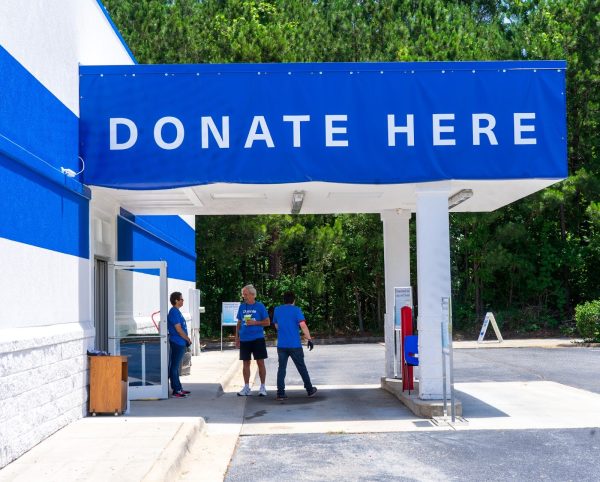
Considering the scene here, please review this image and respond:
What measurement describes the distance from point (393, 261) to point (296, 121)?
4.37m

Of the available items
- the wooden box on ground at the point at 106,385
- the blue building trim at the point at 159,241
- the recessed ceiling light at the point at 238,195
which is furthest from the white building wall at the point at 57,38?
the wooden box on ground at the point at 106,385

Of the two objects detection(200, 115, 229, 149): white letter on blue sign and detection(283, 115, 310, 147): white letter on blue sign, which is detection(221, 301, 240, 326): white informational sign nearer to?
detection(200, 115, 229, 149): white letter on blue sign

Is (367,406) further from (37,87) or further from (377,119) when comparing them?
(37,87)

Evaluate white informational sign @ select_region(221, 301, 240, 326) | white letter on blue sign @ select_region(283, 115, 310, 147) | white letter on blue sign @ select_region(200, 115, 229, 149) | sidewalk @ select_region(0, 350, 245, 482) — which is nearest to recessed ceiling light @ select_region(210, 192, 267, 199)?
white letter on blue sign @ select_region(200, 115, 229, 149)

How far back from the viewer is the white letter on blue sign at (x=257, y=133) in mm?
12625

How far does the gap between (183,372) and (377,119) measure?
7.90 metres

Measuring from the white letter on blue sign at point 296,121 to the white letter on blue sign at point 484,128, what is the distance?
237cm

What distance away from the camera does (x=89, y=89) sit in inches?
493

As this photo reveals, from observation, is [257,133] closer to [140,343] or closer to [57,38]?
[57,38]

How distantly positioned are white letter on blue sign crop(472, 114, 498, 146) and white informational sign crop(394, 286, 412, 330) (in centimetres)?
323

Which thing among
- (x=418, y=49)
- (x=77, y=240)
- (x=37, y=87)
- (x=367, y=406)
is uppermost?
(x=418, y=49)

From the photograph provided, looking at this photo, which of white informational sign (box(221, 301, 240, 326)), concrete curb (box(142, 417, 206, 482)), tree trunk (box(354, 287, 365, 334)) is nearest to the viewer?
concrete curb (box(142, 417, 206, 482))

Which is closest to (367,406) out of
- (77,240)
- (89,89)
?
(77,240)

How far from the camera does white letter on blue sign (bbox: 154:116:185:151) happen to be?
41.3 feet
